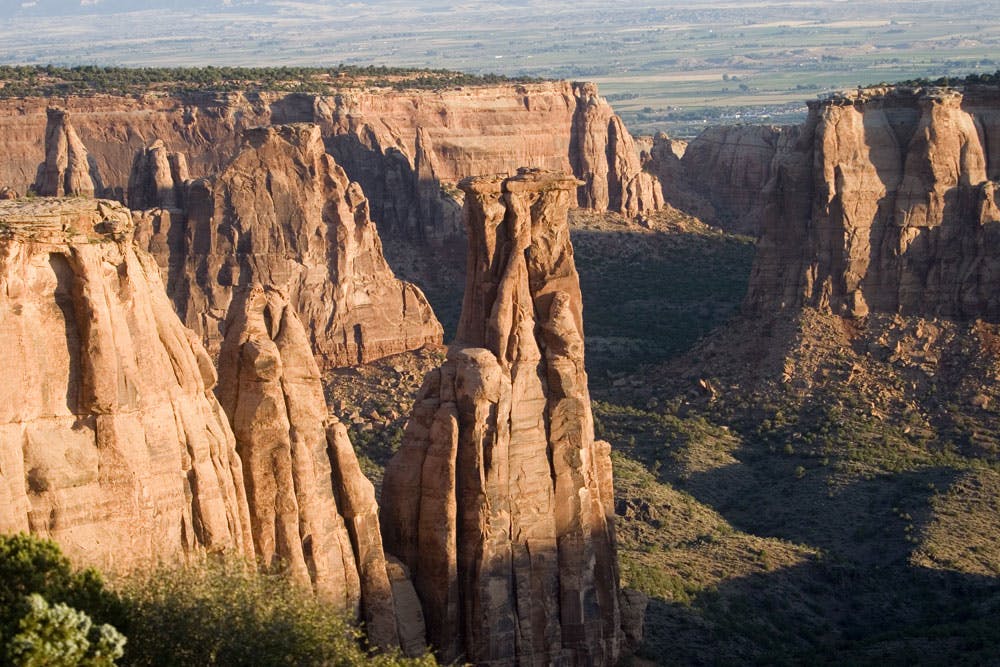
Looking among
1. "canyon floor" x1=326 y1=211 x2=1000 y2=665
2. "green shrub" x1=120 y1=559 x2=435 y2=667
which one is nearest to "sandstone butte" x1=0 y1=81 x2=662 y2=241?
"canyon floor" x1=326 y1=211 x2=1000 y2=665

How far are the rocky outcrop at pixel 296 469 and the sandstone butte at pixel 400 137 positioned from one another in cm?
5474

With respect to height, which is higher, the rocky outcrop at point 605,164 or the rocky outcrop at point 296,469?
the rocky outcrop at point 296,469

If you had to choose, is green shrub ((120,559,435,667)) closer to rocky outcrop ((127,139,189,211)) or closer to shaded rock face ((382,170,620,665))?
shaded rock face ((382,170,620,665))

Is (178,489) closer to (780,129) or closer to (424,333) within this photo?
(424,333)

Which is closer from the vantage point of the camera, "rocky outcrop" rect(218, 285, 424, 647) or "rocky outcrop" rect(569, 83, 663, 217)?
"rocky outcrop" rect(218, 285, 424, 647)

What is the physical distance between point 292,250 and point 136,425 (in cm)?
4208

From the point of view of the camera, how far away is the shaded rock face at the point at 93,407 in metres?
30.0

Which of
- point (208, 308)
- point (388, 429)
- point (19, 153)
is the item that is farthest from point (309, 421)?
point (19, 153)

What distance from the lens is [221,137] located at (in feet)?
345

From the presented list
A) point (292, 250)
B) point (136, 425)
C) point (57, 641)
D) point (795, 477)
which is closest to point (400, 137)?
point (292, 250)

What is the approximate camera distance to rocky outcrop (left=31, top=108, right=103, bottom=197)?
87.7 metres

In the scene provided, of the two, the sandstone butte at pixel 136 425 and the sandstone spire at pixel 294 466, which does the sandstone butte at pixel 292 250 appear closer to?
the sandstone spire at pixel 294 466

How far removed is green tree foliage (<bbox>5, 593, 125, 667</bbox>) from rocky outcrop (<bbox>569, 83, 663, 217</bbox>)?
94.1 m

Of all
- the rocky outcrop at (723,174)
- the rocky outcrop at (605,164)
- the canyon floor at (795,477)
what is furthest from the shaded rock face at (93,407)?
the rocky outcrop at (723,174)
